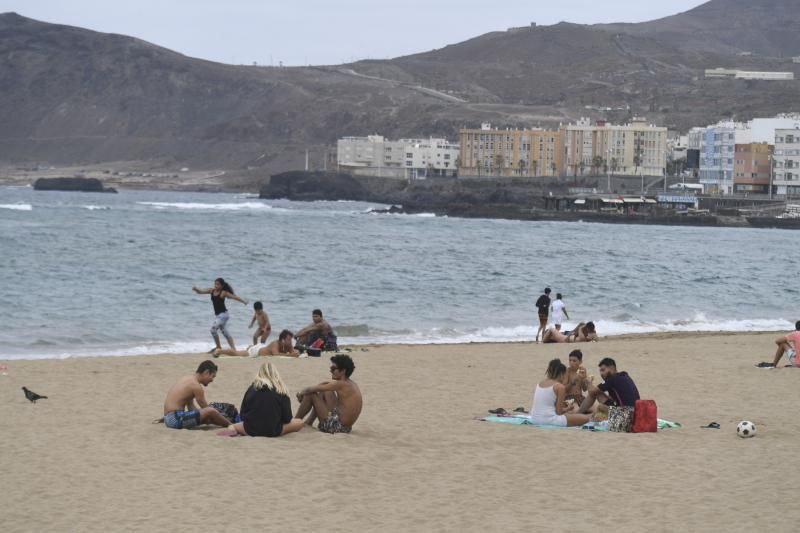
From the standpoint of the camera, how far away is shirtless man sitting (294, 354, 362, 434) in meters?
10.6

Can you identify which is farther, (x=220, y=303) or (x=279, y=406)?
(x=220, y=303)

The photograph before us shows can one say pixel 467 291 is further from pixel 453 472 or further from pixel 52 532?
pixel 52 532

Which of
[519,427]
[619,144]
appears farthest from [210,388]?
[619,144]

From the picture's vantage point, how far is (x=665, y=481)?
9164 mm

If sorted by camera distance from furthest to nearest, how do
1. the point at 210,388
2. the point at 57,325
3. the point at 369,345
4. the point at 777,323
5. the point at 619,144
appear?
the point at 619,144 → the point at 777,323 → the point at 57,325 → the point at 369,345 → the point at 210,388

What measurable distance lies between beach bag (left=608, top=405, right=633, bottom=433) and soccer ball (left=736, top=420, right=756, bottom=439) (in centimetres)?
87

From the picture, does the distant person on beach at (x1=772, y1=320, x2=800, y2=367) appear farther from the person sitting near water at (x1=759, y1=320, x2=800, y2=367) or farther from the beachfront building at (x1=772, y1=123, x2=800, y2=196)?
the beachfront building at (x1=772, y1=123, x2=800, y2=196)

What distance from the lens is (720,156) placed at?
118 metres

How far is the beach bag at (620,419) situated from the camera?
11.1m

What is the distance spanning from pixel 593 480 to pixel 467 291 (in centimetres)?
2395

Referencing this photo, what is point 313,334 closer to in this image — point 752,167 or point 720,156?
point 752,167

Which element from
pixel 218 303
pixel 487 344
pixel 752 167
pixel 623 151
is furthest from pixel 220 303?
pixel 623 151

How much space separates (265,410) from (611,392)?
3.01 m

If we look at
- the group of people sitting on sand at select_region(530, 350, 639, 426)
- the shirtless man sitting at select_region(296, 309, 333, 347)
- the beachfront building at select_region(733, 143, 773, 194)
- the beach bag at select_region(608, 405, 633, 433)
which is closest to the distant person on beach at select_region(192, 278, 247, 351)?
the shirtless man sitting at select_region(296, 309, 333, 347)
